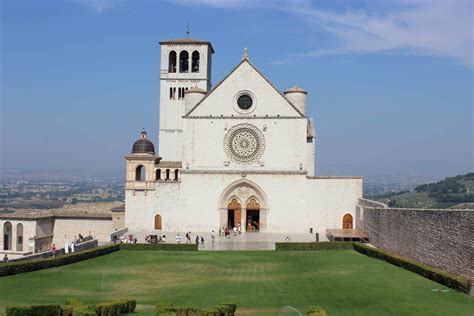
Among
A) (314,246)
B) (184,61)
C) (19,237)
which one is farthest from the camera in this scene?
(184,61)

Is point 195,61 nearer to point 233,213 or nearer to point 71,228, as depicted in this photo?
point 233,213

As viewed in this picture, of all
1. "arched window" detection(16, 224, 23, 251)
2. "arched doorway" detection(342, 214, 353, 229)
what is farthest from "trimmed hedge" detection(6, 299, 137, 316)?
"arched window" detection(16, 224, 23, 251)

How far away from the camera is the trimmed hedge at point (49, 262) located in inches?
1160

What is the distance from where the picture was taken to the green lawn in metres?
22.1

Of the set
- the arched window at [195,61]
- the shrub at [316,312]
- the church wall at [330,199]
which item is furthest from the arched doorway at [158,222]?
the shrub at [316,312]

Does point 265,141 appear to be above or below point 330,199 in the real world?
above

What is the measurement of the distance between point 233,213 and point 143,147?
9712 millimetres

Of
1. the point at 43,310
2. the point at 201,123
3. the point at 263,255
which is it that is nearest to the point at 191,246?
the point at 263,255

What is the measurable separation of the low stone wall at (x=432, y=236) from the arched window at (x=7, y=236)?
98.2 ft

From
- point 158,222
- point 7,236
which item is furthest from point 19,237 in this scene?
point 158,222

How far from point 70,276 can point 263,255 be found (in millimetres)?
12926

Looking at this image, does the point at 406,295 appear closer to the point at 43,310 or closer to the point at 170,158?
the point at 43,310

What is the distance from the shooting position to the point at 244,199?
52.5 metres

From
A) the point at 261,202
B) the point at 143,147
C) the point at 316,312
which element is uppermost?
the point at 143,147
